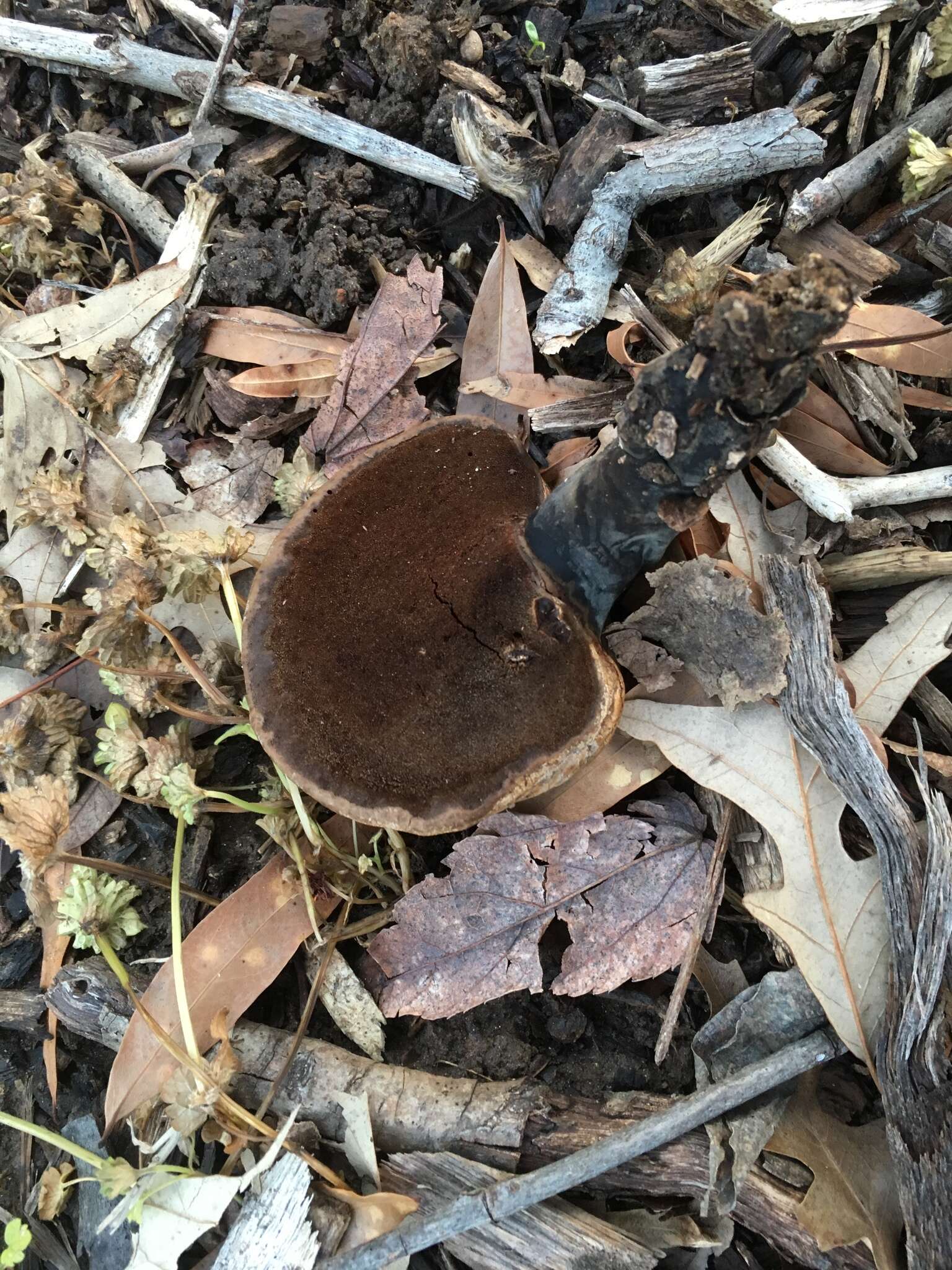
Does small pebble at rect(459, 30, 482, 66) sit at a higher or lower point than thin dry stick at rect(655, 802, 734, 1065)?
higher

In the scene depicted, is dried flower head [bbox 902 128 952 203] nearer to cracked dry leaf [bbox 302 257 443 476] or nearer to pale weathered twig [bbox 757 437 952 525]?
pale weathered twig [bbox 757 437 952 525]

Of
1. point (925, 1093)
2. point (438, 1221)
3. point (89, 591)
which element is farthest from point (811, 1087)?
point (89, 591)

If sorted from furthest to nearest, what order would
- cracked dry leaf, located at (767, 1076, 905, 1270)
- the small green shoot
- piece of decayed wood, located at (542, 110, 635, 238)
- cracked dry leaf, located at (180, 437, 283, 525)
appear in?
cracked dry leaf, located at (180, 437, 283, 525)
piece of decayed wood, located at (542, 110, 635, 238)
the small green shoot
cracked dry leaf, located at (767, 1076, 905, 1270)

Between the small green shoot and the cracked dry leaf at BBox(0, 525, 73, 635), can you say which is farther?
the cracked dry leaf at BBox(0, 525, 73, 635)

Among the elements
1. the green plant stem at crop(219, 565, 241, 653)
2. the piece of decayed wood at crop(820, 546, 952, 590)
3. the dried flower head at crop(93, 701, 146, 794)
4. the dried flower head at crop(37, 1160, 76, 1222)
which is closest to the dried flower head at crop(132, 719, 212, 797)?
the dried flower head at crop(93, 701, 146, 794)

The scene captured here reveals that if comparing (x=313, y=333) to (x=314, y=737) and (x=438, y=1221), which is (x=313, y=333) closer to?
(x=314, y=737)

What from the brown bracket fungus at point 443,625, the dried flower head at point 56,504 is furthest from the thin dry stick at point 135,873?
the dried flower head at point 56,504

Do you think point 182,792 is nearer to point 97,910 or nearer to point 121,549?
point 97,910
